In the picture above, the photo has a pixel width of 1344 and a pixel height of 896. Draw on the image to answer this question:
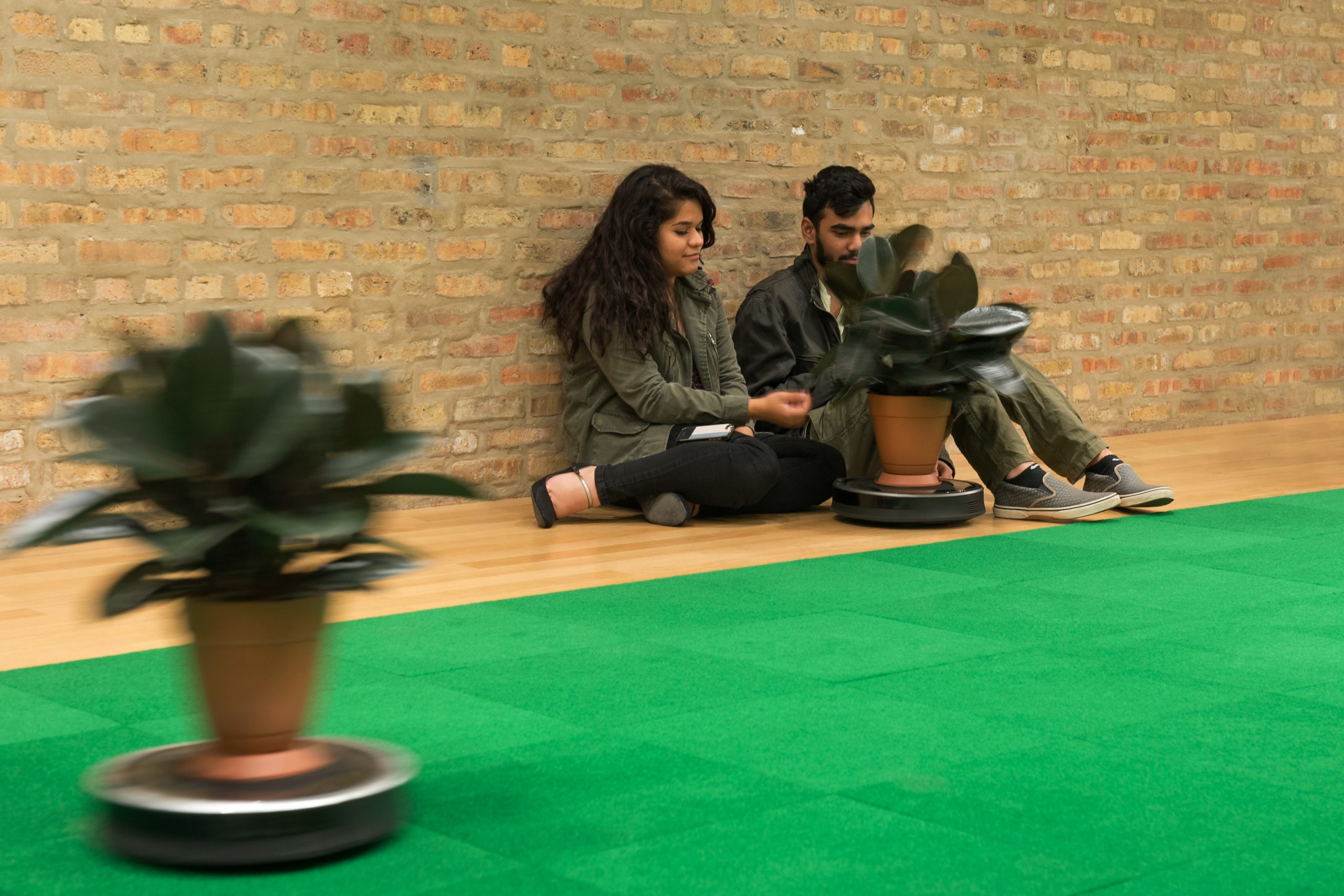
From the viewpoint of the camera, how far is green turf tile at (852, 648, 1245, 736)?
2.45 m

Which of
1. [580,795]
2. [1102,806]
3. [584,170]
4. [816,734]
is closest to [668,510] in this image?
[584,170]

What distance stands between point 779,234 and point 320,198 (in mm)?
1605

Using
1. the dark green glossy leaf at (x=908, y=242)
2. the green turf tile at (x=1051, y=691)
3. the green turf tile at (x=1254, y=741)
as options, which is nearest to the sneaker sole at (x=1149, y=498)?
the dark green glossy leaf at (x=908, y=242)

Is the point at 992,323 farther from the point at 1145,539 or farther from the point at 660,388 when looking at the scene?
the point at 660,388

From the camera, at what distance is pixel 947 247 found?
5.70 metres

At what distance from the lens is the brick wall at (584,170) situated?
404cm

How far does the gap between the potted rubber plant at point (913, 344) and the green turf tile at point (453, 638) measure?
1380 millimetres

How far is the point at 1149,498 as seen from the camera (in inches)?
173

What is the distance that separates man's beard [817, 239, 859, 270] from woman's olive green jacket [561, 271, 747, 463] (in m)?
0.40

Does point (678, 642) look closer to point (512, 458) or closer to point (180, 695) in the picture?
point (180, 695)

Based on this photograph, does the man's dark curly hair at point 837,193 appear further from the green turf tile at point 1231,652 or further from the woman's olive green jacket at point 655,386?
the green turf tile at point 1231,652

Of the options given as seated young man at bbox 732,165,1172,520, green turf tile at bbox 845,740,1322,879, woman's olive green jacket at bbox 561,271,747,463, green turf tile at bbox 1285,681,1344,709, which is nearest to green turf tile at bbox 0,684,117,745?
green turf tile at bbox 845,740,1322,879

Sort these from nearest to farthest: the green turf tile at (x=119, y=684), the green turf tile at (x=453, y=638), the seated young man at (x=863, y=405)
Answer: the green turf tile at (x=119, y=684) → the green turf tile at (x=453, y=638) → the seated young man at (x=863, y=405)

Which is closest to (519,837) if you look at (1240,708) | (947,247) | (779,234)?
(1240,708)
